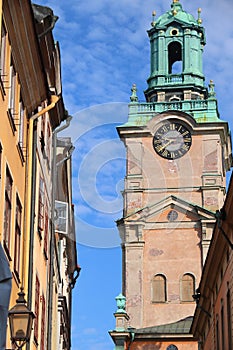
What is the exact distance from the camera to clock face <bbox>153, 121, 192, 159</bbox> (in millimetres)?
54125

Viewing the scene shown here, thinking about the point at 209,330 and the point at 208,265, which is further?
the point at 209,330

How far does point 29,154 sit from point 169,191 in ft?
118

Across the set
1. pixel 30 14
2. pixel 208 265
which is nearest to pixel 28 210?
pixel 30 14

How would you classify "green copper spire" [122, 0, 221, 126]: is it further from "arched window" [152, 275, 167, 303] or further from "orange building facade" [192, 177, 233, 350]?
"orange building facade" [192, 177, 233, 350]

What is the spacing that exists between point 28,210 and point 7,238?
2.58 metres

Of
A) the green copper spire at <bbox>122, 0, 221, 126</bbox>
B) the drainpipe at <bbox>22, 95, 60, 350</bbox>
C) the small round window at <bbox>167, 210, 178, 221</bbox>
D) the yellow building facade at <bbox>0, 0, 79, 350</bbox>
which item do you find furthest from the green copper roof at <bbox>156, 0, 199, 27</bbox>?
the drainpipe at <bbox>22, 95, 60, 350</bbox>

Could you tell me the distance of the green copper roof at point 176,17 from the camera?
59.9 m

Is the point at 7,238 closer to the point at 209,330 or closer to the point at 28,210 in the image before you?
the point at 28,210

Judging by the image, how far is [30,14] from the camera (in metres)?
16.5

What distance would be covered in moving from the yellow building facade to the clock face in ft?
96.7

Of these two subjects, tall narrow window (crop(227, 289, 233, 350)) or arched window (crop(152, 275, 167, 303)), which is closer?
tall narrow window (crop(227, 289, 233, 350))

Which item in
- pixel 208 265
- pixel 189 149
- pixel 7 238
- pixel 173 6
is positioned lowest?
pixel 7 238

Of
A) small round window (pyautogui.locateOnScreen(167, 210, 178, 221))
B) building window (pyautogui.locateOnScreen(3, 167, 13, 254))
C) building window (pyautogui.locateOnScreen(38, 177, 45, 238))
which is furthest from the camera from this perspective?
small round window (pyautogui.locateOnScreen(167, 210, 178, 221))

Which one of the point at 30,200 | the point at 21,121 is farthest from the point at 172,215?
the point at 21,121
